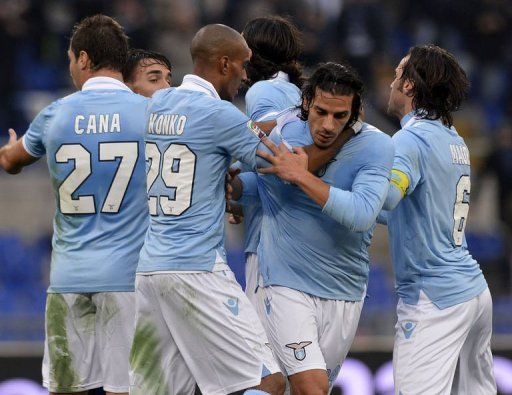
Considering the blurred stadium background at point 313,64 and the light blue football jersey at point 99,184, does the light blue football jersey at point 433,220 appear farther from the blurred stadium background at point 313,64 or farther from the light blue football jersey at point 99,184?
the blurred stadium background at point 313,64

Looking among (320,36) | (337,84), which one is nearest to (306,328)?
(337,84)

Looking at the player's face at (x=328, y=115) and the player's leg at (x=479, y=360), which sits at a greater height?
the player's face at (x=328, y=115)

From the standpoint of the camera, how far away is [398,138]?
6.11 m

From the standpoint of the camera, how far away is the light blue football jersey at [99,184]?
19.9 feet

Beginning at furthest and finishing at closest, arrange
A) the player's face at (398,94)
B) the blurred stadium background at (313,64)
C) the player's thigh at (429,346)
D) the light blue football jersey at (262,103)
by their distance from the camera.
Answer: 1. the blurred stadium background at (313,64)
2. the light blue football jersey at (262,103)
3. the player's face at (398,94)
4. the player's thigh at (429,346)

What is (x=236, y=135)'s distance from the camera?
5703 mm

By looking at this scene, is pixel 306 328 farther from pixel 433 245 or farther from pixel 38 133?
pixel 38 133

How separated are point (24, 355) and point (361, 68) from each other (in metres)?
6.62

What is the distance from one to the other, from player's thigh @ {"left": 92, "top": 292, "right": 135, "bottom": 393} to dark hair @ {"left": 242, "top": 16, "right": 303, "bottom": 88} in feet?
5.10

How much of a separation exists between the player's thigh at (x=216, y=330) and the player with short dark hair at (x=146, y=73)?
5.13 feet

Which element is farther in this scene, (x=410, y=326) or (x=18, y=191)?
(x=18, y=191)

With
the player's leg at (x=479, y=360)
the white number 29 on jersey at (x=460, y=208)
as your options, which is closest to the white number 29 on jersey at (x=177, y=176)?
the white number 29 on jersey at (x=460, y=208)

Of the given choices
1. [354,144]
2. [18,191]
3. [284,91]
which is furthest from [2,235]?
[354,144]

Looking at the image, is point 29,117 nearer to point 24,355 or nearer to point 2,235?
point 2,235
